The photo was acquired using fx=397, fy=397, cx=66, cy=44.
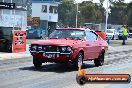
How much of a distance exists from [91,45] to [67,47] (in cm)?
205

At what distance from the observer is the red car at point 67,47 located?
14.0 meters

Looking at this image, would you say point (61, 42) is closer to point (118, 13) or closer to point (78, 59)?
point (78, 59)

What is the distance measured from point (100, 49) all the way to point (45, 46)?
3.38 metres

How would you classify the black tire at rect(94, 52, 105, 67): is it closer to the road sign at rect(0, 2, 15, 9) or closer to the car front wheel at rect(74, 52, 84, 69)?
the car front wheel at rect(74, 52, 84, 69)

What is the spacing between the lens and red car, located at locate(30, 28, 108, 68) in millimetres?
13977

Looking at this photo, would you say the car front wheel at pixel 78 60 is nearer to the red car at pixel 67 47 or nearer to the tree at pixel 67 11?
the red car at pixel 67 47

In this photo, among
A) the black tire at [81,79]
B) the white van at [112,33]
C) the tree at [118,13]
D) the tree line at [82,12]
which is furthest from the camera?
the tree at [118,13]

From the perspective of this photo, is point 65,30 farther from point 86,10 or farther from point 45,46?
point 86,10

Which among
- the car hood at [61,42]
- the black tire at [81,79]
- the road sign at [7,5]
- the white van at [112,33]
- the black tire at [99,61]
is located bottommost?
the white van at [112,33]

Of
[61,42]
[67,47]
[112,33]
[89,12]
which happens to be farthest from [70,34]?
[89,12]

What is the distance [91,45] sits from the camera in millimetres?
15727

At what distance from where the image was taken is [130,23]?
11350cm

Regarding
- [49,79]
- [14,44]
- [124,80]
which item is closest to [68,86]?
[49,79]

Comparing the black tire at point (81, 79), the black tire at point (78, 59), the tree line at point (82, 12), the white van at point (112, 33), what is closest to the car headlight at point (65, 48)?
the black tire at point (78, 59)
